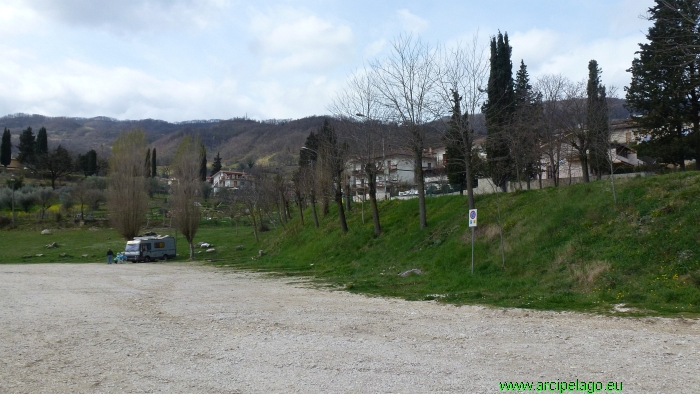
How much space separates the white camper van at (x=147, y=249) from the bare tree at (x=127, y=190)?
32.3 ft

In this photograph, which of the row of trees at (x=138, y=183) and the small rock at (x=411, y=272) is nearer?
the small rock at (x=411, y=272)

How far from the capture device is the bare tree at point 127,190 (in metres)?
59.8

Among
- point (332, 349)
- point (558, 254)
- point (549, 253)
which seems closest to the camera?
point (332, 349)

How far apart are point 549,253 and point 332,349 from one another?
11.9 metres

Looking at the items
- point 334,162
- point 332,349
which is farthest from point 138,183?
point 332,349

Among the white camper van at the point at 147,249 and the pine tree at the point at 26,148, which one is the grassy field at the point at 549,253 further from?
the pine tree at the point at 26,148

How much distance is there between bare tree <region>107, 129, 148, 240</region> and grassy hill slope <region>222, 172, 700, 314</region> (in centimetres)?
3562

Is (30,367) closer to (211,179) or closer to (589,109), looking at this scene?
(589,109)

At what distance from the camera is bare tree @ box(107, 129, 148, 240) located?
59812mm

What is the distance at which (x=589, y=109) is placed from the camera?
101ft

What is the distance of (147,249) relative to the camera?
50250 millimetres

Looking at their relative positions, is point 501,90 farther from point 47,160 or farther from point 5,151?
point 5,151

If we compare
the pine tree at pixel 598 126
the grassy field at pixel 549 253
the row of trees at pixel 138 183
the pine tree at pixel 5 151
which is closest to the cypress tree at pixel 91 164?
the pine tree at pixel 5 151

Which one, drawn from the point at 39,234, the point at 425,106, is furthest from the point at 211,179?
the point at 425,106
